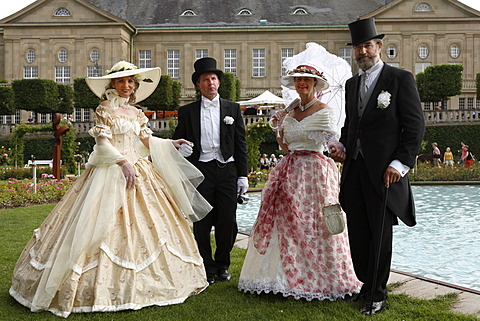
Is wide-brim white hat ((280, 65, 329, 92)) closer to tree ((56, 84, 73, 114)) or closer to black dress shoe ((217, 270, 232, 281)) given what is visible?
black dress shoe ((217, 270, 232, 281))

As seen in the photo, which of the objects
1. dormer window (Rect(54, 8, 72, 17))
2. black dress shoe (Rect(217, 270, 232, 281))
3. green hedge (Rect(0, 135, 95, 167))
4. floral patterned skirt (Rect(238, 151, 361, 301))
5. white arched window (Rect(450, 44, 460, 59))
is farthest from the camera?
white arched window (Rect(450, 44, 460, 59))

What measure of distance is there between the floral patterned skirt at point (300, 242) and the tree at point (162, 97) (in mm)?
31593

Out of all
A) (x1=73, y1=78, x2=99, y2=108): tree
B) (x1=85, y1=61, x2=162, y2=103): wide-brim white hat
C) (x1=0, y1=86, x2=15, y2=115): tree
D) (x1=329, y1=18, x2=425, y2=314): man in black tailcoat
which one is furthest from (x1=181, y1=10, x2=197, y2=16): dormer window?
(x1=329, y1=18, x2=425, y2=314): man in black tailcoat

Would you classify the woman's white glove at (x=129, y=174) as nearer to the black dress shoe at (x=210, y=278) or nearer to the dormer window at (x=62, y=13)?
the black dress shoe at (x=210, y=278)

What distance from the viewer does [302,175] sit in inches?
198

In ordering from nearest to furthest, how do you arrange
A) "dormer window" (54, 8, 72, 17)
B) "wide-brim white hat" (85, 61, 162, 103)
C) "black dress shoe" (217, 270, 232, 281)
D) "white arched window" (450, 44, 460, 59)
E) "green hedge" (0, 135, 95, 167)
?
"wide-brim white hat" (85, 61, 162, 103), "black dress shoe" (217, 270, 232, 281), "green hedge" (0, 135, 95, 167), "dormer window" (54, 8, 72, 17), "white arched window" (450, 44, 460, 59)

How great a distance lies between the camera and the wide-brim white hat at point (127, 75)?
211 inches

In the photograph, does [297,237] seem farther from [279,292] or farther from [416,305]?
[416,305]

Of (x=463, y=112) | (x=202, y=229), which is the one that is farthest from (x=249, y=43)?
(x=202, y=229)

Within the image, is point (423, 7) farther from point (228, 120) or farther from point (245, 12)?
point (228, 120)

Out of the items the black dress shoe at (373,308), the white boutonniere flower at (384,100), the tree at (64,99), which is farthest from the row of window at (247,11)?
the black dress shoe at (373,308)

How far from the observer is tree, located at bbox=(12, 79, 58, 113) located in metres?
35.8

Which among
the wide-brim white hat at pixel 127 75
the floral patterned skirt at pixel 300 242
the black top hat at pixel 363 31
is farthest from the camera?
the wide-brim white hat at pixel 127 75

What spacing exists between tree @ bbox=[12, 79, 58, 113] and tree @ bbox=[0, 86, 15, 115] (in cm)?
25
